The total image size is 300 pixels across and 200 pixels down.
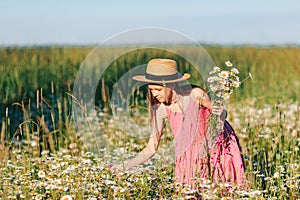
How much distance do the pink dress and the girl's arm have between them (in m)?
0.07

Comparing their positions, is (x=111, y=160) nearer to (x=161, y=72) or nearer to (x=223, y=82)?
(x=161, y=72)

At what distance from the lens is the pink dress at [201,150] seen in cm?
403

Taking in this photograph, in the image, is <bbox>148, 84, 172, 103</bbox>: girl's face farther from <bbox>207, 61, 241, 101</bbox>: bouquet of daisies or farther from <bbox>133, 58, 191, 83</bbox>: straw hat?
<bbox>207, 61, 241, 101</bbox>: bouquet of daisies

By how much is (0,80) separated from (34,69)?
1853mm

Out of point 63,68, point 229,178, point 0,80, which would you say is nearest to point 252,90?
point 63,68

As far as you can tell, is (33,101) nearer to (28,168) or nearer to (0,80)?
(0,80)

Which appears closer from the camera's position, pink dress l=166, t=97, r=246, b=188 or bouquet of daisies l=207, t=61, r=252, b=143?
bouquet of daisies l=207, t=61, r=252, b=143

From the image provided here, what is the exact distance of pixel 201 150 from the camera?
4098 mm

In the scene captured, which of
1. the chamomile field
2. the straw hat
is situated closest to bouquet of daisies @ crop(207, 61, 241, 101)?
the straw hat

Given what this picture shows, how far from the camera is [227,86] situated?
148 inches

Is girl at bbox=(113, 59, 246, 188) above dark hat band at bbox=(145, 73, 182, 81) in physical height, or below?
below

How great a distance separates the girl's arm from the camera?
4239 mm

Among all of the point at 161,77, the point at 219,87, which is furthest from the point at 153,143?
the point at 219,87

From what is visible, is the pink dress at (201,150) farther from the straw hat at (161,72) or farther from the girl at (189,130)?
the straw hat at (161,72)
